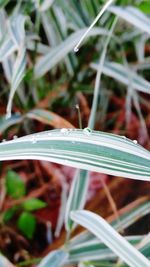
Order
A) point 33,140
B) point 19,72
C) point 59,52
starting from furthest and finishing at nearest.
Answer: point 59,52, point 19,72, point 33,140

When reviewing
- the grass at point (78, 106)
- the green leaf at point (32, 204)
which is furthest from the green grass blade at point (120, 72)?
the green leaf at point (32, 204)

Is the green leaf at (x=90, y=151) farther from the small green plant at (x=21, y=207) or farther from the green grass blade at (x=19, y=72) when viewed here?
the small green plant at (x=21, y=207)

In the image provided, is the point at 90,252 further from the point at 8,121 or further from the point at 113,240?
the point at 8,121

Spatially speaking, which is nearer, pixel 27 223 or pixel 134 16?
pixel 134 16

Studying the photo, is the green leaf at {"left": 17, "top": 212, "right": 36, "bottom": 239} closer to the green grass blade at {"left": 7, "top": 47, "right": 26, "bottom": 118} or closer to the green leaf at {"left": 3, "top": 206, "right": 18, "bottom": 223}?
the green leaf at {"left": 3, "top": 206, "right": 18, "bottom": 223}

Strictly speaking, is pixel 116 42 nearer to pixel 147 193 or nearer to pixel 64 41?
pixel 64 41

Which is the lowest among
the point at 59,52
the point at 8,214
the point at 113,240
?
the point at 113,240

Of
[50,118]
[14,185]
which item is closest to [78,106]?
[50,118]

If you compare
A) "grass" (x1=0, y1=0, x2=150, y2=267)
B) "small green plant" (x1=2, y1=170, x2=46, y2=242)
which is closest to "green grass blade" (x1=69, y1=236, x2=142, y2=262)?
"grass" (x1=0, y1=0, x2=150, y2=267)
